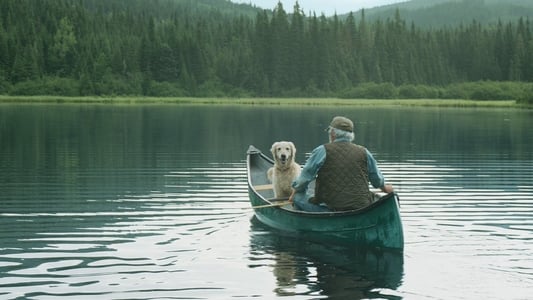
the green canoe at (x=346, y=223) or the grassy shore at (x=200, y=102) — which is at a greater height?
the grassy shore at (x=200, y=102)

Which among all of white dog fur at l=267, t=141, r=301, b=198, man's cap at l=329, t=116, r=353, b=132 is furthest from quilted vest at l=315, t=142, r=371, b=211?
white dog fur at l=267, t=141, r=301, b=198

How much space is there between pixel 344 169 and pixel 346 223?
3.59ft

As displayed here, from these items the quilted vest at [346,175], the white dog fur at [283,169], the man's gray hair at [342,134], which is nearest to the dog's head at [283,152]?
the white dog fur at [283,169]

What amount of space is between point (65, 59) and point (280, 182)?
512 ft

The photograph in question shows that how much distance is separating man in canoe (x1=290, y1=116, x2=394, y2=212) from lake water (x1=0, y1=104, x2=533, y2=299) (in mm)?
1073

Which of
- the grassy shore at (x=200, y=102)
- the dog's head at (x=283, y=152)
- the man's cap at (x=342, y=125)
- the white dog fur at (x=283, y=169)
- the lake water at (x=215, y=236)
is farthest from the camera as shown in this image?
the grassy shore at (x=200, y=102)

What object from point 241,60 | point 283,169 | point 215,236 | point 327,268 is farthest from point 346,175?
point 241,60

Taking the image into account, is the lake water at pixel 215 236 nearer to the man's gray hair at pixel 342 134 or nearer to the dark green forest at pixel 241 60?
the man's gray hair at pixel 342 134

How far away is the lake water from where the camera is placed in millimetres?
13242

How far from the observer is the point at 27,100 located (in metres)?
134

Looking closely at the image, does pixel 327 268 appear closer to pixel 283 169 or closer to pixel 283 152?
pixel 283 152

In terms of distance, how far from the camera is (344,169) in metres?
16.1

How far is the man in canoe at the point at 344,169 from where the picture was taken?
1602 cm

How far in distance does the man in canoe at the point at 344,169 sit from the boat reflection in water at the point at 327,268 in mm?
1037
